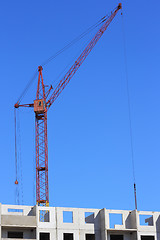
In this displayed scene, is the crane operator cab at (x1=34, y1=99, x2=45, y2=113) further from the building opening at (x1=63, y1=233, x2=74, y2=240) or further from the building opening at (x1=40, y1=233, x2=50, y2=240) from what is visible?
the building opening at (x1=40, y1=233, x2=50, y2=240)

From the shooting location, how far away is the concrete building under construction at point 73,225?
85.8m

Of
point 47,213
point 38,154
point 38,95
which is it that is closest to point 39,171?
point 38,154

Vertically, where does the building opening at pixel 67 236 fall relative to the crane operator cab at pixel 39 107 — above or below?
below

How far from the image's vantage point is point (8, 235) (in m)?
86.6

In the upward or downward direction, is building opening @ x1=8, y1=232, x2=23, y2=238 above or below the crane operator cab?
below

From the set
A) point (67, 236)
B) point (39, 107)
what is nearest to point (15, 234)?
point (67, 236)

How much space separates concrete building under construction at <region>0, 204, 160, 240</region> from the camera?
3378 inches

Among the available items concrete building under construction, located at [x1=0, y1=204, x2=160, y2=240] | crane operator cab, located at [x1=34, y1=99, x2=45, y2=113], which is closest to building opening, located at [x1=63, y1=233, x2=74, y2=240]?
concrete building under construction, located at [x1=0, y1=204, x2=160, y2=240]

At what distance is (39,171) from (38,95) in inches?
732

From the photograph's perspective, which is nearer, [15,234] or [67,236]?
[15,234]

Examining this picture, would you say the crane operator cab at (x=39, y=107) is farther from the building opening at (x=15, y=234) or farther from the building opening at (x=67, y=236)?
the building opening at (x=15, y=234)

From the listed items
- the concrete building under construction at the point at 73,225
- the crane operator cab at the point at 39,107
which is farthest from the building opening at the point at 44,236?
the crane operator cab at the point at 39,107

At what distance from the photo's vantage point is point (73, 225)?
88188mm

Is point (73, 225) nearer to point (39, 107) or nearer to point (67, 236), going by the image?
point (67, 236)
